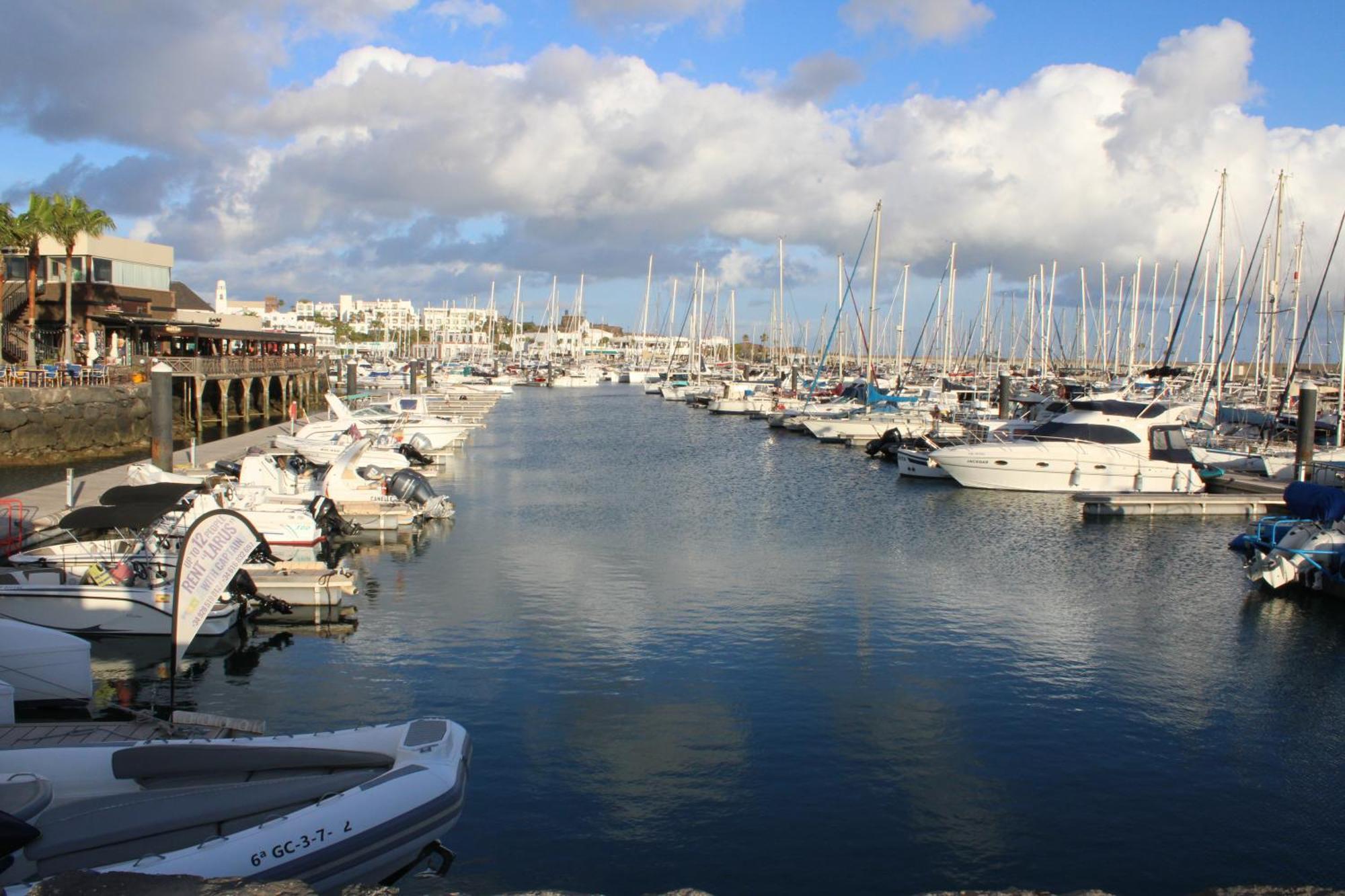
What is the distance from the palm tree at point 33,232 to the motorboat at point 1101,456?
4470 cm

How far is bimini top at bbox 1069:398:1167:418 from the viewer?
39.3 meters

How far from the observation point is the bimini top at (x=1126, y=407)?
129 feet

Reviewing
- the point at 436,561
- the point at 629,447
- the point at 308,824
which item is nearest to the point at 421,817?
the point at 308,824

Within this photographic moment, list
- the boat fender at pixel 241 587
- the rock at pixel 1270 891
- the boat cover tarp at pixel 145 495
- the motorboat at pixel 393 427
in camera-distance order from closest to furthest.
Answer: the rock at pixel 1270 891, the boat fender at pixel 241 587, the boat cover tarp at pixel 145 495, the motorboat at pixel 393 427

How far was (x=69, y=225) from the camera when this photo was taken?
56.3 metres

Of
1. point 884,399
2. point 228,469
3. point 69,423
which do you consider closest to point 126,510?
point 228,469

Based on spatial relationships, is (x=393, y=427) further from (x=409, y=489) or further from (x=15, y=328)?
(x=15, y=328)

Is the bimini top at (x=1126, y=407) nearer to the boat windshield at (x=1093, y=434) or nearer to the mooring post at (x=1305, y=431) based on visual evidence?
the boat windshield at (x=1093, y=434)

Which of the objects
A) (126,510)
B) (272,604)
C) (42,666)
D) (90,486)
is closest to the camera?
(42,666)

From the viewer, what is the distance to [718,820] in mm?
12383

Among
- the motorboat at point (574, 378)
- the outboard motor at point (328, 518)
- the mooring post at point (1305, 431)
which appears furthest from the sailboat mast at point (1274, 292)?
the motorboat at point (574, 378)

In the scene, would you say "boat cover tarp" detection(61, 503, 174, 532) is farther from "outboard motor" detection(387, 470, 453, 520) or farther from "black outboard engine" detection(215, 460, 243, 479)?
"outboard motor" detection(387, 470, 453, 520)

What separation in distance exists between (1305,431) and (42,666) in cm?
3753

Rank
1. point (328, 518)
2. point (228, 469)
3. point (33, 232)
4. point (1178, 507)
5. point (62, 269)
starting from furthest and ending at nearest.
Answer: point (62, 269) → point (33, 232) → point (1178, 507) → point (228, 469) → point (328, 518)
